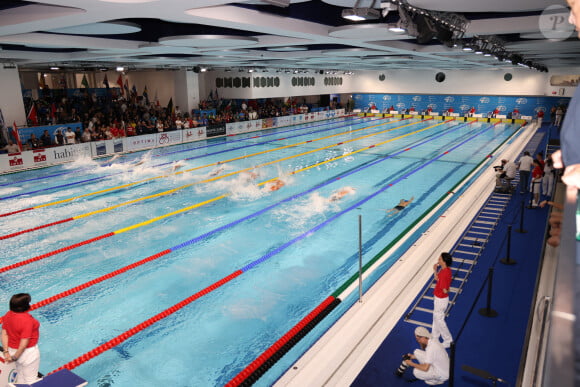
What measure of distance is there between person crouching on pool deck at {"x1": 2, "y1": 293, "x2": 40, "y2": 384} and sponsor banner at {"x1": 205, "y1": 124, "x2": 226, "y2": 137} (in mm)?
19648

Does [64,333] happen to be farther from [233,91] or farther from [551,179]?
[233,91]

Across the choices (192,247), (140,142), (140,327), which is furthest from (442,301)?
(140,142)

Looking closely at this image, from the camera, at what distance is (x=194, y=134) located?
22.4 m

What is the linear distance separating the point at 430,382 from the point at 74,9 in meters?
6.72

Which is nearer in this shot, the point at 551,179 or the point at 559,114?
the point at 551,179

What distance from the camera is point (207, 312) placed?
632cm

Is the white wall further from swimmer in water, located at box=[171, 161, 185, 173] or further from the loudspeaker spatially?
the loudspeaker

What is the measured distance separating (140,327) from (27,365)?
1.75 metres

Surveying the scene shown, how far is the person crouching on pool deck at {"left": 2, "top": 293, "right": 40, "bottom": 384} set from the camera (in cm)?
415

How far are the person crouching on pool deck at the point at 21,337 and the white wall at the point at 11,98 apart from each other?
15510 mm

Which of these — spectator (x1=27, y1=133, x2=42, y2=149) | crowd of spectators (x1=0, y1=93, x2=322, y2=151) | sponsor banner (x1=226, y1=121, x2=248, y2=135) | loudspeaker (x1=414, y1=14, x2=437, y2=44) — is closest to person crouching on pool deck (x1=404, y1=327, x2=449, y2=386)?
loudspeaker (x1=414, y1=14, x2=437, y2=44)

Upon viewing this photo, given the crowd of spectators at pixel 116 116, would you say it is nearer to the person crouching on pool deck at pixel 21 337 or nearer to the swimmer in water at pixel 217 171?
the swimmer in water at pixel 217 171

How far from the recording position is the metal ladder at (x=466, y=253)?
19.5ft

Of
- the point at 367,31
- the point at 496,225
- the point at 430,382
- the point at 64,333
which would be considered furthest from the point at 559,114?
the point at 64,333
